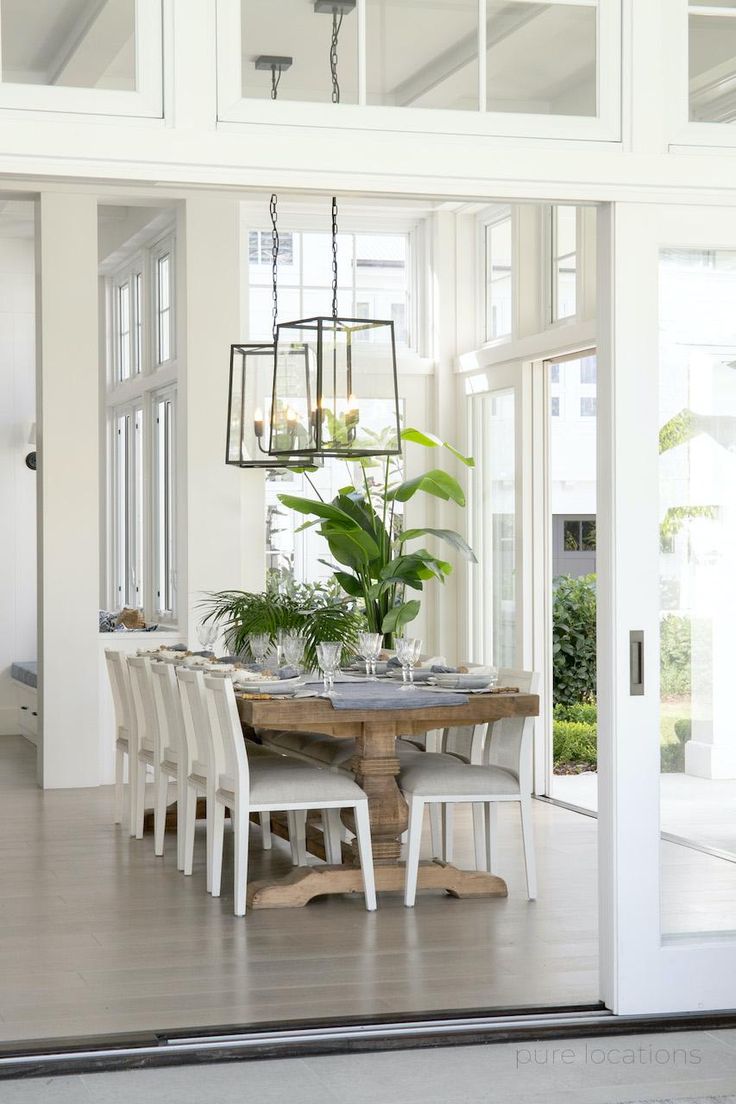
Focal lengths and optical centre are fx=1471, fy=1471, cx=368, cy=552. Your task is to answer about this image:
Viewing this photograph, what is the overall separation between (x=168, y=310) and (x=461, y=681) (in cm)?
466

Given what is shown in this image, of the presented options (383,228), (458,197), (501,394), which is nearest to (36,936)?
(458,197)

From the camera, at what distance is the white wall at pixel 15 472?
11359 millimetres

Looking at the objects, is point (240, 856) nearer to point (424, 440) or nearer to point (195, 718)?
point (195, 718)

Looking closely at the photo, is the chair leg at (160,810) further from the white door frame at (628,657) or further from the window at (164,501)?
the white door frame at (628,657)

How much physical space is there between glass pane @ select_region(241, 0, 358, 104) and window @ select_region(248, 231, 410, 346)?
5615 millimetres

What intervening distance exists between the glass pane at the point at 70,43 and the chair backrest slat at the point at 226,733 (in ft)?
8.29

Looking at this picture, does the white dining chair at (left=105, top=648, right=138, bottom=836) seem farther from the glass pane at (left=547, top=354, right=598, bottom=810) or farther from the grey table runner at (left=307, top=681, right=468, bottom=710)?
the glass pane at (left=547, top=354, right=598, bottom=810)

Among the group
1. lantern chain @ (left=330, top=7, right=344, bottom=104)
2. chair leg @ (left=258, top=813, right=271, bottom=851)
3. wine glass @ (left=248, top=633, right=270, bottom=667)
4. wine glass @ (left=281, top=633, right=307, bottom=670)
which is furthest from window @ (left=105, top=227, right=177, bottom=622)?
lantern chain @ (left=330, top=7, right=344, bottom=104)

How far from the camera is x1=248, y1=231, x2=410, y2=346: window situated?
31.8 ft

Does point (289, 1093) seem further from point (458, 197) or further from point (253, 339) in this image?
point (253, 339)

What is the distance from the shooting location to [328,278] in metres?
9.84

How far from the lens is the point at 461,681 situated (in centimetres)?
601

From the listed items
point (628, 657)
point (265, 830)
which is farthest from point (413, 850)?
point (628, 657)

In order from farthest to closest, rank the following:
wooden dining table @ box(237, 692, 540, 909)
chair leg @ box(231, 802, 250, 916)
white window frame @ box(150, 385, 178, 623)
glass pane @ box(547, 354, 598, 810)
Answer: glass pane @ box(547, 354, 598, 810) → white window frame @ box(150, 385, 178, 623) → wooden dining table @ box(237, 692, 540, 909) → chair leg @ box(231, 802, 250, 916)
